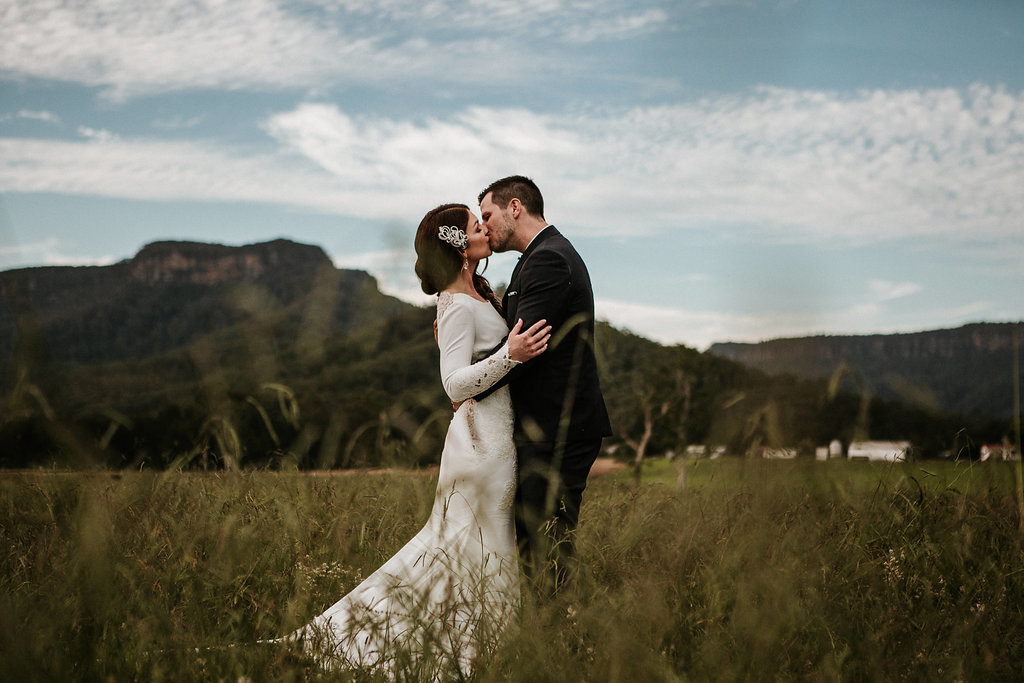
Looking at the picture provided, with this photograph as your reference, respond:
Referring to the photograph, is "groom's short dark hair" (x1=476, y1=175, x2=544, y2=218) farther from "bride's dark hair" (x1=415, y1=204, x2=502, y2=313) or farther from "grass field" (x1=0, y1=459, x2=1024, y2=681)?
"grass field" (x1=0, y1=459, x2=1024, y2=681)

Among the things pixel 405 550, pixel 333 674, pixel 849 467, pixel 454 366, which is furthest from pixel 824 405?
pixel 405 550

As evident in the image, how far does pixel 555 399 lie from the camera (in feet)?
11.4

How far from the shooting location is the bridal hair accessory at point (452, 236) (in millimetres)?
3773

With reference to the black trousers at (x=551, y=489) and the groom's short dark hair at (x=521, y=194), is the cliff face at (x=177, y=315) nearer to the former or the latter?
the black trousers at (x=551, y=489)

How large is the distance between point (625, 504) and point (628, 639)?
11.6 ft

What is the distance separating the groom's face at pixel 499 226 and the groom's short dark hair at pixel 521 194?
43 millimetres

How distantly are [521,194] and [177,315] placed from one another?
2389 mm

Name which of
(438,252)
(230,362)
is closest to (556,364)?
(438,252)

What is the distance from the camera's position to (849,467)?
6.64 ft

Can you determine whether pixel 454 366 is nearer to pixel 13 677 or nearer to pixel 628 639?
pixel 628 639

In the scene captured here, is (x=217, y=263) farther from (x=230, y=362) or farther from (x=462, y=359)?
(x=462, y=359)

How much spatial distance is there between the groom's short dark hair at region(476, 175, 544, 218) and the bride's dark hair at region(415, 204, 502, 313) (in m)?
0.24

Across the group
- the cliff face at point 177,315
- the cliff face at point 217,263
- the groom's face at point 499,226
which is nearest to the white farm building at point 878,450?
the cliff face at point 177,315

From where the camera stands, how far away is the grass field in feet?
6.48
